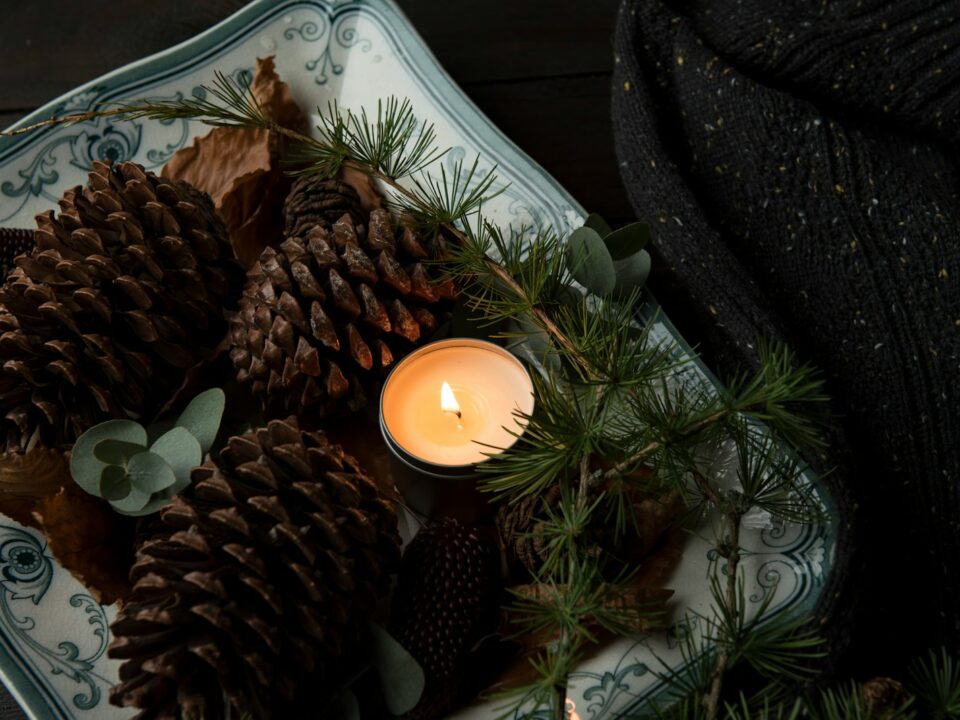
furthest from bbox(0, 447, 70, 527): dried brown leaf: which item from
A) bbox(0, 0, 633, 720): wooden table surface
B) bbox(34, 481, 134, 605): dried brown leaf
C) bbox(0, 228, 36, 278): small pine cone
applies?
bbox(0, 0, 633, 720): wooden table surface

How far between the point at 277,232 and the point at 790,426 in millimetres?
325

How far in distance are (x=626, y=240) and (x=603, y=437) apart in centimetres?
14

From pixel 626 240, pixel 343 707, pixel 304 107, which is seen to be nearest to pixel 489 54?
pixel 304 107

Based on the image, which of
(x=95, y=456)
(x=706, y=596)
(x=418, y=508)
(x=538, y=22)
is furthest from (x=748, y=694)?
(x=538, y=22)

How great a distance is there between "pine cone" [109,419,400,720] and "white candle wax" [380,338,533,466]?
0.25ft

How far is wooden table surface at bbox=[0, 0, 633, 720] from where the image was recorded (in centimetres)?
64

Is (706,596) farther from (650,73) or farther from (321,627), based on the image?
(650,73)

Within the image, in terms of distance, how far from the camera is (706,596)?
1.42ft

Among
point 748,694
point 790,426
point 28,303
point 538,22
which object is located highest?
point 538,22

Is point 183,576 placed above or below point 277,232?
below

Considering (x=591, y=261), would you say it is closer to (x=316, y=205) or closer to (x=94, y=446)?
(x=316, y=205)

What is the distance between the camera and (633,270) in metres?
0.47

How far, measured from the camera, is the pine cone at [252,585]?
1.11 ft

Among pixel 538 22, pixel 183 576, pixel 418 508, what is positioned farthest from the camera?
pixel 538 22
